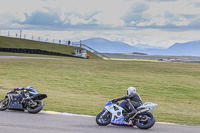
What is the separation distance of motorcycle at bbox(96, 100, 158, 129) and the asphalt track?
7.2 inches

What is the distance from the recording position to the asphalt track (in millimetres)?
10305

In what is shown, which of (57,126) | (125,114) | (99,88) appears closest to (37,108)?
(57,126)

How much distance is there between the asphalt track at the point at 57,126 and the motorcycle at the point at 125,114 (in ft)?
0.60

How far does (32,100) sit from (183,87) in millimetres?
19529

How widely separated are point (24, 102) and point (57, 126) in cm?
340

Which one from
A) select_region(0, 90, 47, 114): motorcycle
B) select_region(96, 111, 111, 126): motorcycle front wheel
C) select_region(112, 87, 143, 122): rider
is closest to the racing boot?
select_region(112, 87, 143, 122): rider

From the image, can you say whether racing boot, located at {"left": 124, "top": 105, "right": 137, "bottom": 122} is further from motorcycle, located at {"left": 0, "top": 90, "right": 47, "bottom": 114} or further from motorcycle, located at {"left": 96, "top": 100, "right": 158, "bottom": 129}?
motorcycle, located at {"left": 0, "top": 90, "right": 47, "bottom": 114}

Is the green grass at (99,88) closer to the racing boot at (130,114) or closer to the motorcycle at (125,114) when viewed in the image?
the motorcycle at (125,114)

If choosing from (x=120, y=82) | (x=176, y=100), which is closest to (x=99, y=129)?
(x=176, y=100)

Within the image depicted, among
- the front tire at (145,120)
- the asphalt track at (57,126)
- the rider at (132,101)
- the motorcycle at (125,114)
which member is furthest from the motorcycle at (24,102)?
the front tire at (145,120)

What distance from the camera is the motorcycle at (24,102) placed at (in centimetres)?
1366

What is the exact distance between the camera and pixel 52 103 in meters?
18.5

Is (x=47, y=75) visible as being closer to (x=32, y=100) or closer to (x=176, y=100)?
(x=176, y=100)

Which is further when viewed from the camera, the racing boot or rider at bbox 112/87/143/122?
rider at bbox 112/87/143/122
